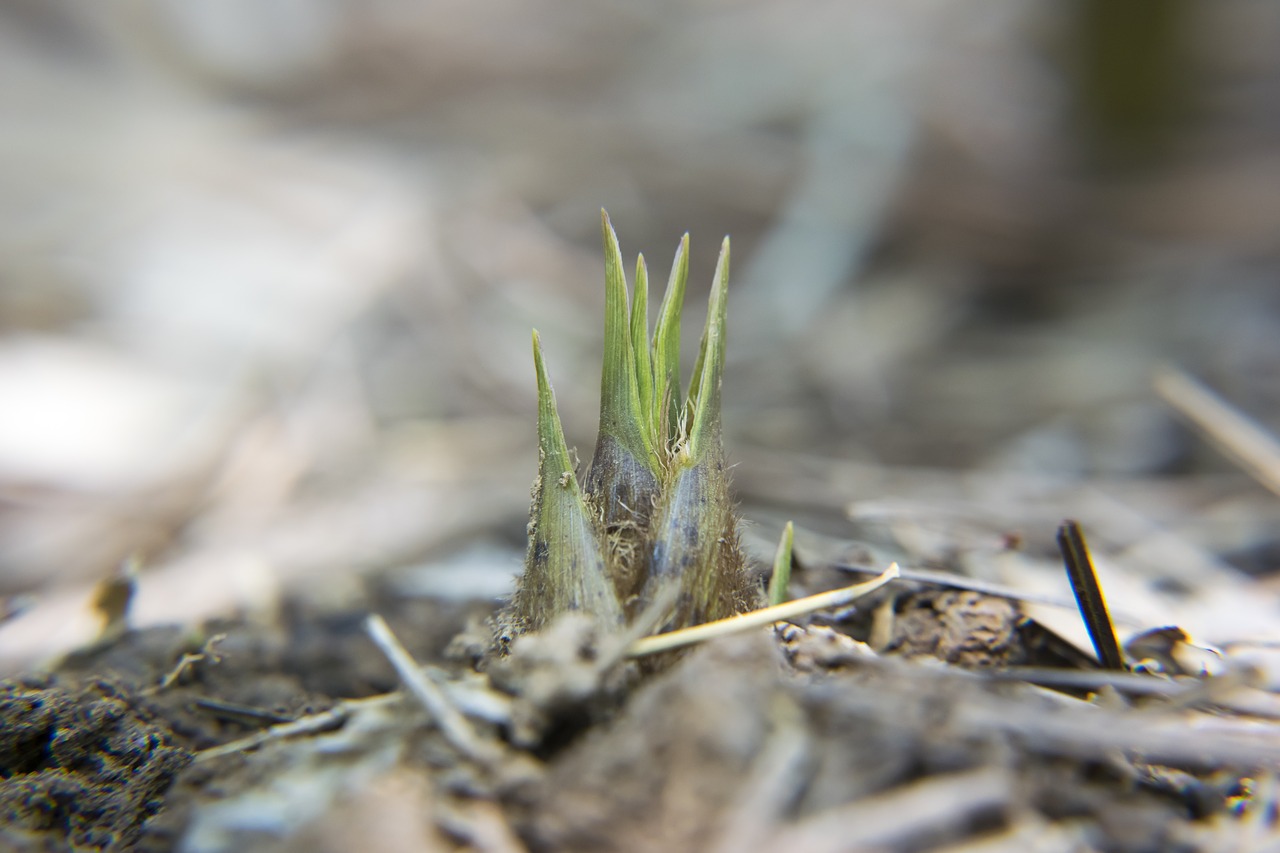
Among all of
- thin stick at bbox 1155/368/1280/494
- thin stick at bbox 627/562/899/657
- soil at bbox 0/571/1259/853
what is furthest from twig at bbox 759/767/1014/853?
thin stick at bbox 1155/368/1280/494

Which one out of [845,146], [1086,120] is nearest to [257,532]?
[845,146]

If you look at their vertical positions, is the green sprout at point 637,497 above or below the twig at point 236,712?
above

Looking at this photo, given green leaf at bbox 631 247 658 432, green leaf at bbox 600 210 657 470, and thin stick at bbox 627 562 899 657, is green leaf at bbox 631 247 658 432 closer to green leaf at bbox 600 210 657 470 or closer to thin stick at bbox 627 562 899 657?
green leaf at bbox 600 210 657 470

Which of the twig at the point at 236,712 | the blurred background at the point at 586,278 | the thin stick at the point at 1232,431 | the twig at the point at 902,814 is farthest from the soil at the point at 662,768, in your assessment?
the thin stick at the point at 1232,431

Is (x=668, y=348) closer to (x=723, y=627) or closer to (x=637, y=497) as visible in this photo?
(x=637, y=497)

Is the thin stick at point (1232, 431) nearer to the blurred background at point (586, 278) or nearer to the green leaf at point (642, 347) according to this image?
the blurred background at point (586, 278)

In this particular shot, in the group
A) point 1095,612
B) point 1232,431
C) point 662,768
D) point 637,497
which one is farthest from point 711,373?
point 1232,431
